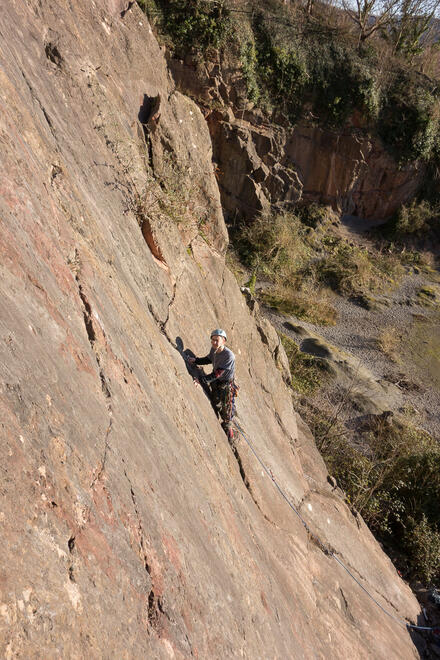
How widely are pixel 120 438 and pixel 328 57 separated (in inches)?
914

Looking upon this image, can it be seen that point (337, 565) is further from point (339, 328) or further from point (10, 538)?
point (339, 328)

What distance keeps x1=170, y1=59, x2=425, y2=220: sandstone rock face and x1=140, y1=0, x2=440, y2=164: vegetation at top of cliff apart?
0.70 metres

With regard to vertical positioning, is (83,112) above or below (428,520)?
above

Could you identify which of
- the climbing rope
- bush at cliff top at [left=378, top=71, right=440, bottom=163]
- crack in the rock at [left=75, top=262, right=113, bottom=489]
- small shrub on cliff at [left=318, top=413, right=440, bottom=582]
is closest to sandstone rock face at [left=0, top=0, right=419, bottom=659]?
crack in the rock at [left=75, top=262, right=113, bottom=489]

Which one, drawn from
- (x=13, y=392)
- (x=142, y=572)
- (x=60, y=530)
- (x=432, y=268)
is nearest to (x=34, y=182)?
(x=13, y=392)

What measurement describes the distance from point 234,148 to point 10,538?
1791cm

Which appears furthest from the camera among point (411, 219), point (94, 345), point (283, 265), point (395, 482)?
point (411, 219)

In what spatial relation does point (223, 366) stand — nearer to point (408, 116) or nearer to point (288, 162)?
point (288, 162)

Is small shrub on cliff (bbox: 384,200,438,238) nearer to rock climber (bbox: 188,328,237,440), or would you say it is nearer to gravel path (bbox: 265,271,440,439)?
gravel path (bbox: 265,271,440,439)

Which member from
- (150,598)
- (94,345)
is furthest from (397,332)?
(150,598)

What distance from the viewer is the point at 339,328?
1644 cm

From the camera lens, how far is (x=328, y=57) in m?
19.7

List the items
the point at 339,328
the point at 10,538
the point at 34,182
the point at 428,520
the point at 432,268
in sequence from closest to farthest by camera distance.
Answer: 1. the point at 10,538
2. the point at 34,182
3. the point at 428,520
4. the point at 339,328
5. the point at 432,268

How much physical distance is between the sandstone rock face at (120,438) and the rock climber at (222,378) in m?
0.26
